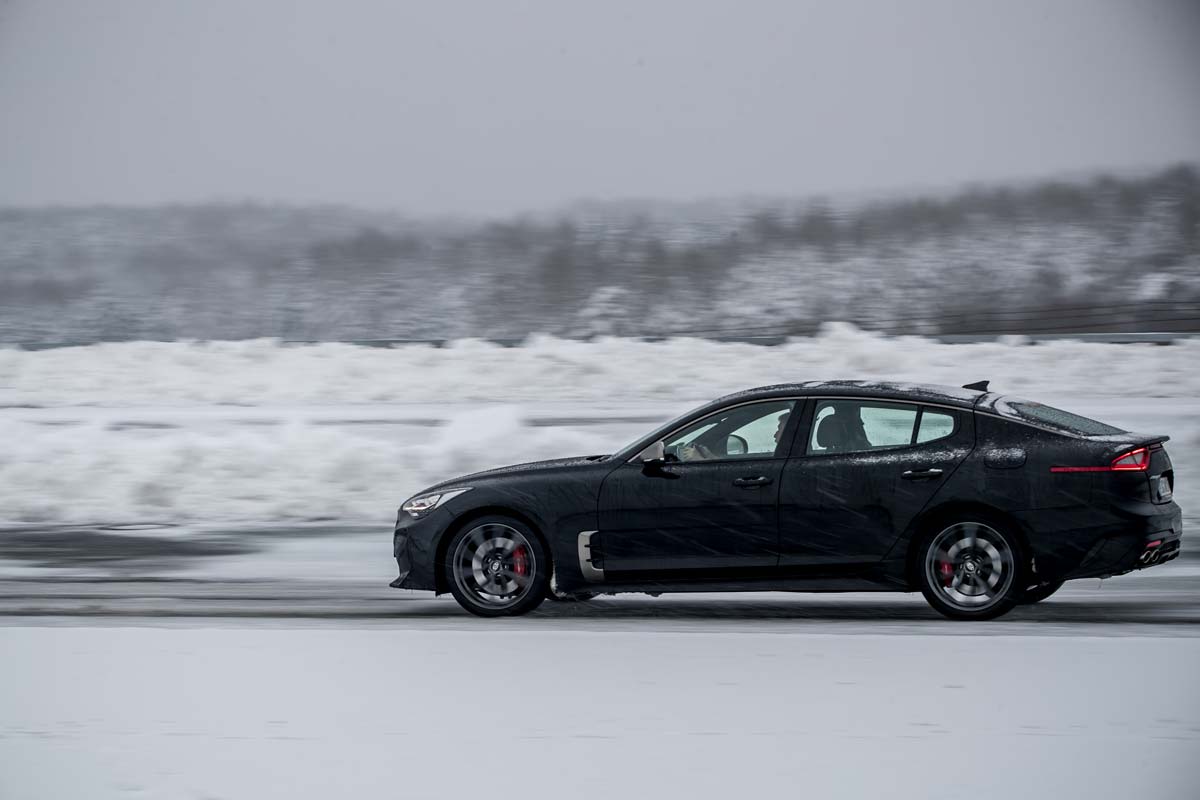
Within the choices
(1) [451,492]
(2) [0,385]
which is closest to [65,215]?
(2) [0,385]

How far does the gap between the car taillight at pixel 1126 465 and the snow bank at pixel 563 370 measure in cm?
1456

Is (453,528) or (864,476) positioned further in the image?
(453,528)

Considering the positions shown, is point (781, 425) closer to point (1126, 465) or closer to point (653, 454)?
point (653, 454)

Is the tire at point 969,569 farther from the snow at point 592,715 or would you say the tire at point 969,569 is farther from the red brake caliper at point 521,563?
the red brake caliper at point 521,563

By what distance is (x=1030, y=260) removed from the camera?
4250cm

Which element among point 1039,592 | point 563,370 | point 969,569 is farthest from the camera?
point 563,370

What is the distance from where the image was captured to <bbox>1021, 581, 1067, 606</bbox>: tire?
7.85 m

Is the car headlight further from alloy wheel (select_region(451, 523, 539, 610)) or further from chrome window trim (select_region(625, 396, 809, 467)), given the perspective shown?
chrome window trim (select_region(625, 396, 809, 467))

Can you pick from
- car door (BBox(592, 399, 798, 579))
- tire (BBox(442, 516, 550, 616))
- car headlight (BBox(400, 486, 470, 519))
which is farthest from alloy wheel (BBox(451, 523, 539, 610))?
car door (BBox(592, 399, 798, 579))

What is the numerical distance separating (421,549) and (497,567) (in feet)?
1.59

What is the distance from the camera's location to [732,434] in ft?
27.5

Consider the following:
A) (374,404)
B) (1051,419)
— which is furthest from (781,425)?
(374,404)

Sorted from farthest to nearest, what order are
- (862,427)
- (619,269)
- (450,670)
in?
(619,269)
(862,427)
(450,670)

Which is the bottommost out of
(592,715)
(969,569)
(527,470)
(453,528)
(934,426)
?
(592,715)
